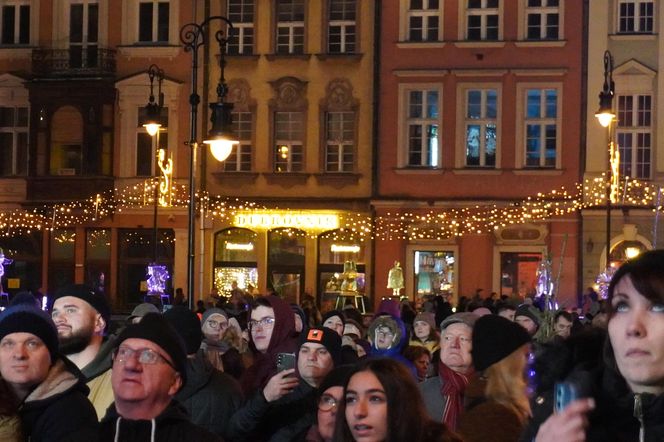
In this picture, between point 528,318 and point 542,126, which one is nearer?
point 528,318

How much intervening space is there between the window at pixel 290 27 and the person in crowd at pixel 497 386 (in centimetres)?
3343

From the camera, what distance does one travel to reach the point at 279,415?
7.30 meters

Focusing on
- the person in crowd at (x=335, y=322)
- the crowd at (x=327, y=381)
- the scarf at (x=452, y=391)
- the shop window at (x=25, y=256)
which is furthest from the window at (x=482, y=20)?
the scarf at (x=452, y=391)

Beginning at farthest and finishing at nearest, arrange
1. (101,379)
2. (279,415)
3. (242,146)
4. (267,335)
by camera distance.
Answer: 1. (242,146)
2. (267,335)
3. (101,379)
4. (279,415)

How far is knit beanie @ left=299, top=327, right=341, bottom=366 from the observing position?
7.67 metres

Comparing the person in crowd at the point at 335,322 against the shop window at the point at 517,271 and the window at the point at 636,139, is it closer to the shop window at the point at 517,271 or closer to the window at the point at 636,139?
the shop window at the point at 517,271

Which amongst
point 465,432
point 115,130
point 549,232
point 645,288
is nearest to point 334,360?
point 465,432

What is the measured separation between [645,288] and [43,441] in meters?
3.02

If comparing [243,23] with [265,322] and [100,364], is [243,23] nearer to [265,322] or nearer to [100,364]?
[265,322]

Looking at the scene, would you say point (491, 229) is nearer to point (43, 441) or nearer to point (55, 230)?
point (55, 230)

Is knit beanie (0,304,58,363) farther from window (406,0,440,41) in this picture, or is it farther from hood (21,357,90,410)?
window (406,0,440,41)

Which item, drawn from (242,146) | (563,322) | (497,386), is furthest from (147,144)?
(497,386)

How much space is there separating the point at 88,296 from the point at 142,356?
3.06 meters

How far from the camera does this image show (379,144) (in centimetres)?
3934
